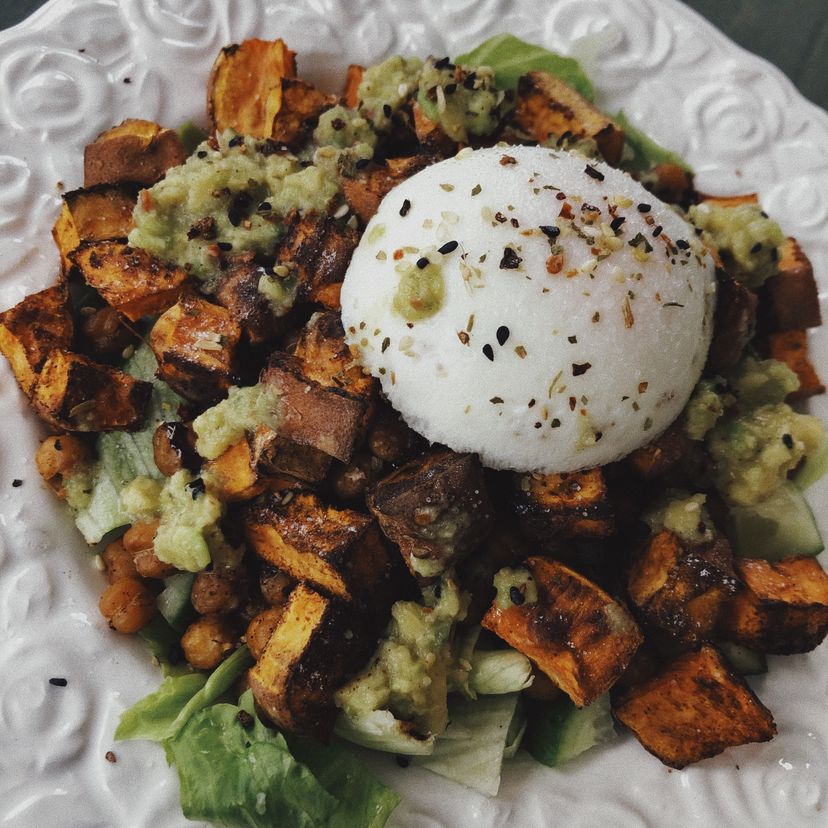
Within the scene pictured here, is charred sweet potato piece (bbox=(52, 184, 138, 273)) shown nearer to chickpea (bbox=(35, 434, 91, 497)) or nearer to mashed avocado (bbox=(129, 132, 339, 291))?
mashed avocado (bbox=(129, 132, 339, 291))

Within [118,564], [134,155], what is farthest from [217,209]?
[118,564]

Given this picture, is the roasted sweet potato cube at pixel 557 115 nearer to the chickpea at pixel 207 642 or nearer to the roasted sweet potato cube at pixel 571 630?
the roasted sweet potato cube at pixel 571 630

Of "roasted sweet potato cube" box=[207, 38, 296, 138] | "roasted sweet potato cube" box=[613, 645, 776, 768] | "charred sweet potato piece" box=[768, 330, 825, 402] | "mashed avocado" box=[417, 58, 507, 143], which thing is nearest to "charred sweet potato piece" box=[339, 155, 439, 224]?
"mashed avocado" box=[417, 58, 507, 143]

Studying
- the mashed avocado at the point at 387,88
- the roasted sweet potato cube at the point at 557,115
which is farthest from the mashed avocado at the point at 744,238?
the mashed avocado at the point at 387,88

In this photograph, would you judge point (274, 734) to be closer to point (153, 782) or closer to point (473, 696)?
point (153, 782)

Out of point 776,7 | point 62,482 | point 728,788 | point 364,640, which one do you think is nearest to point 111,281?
point 62,482

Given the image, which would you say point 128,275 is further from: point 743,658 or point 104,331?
point 743,658
